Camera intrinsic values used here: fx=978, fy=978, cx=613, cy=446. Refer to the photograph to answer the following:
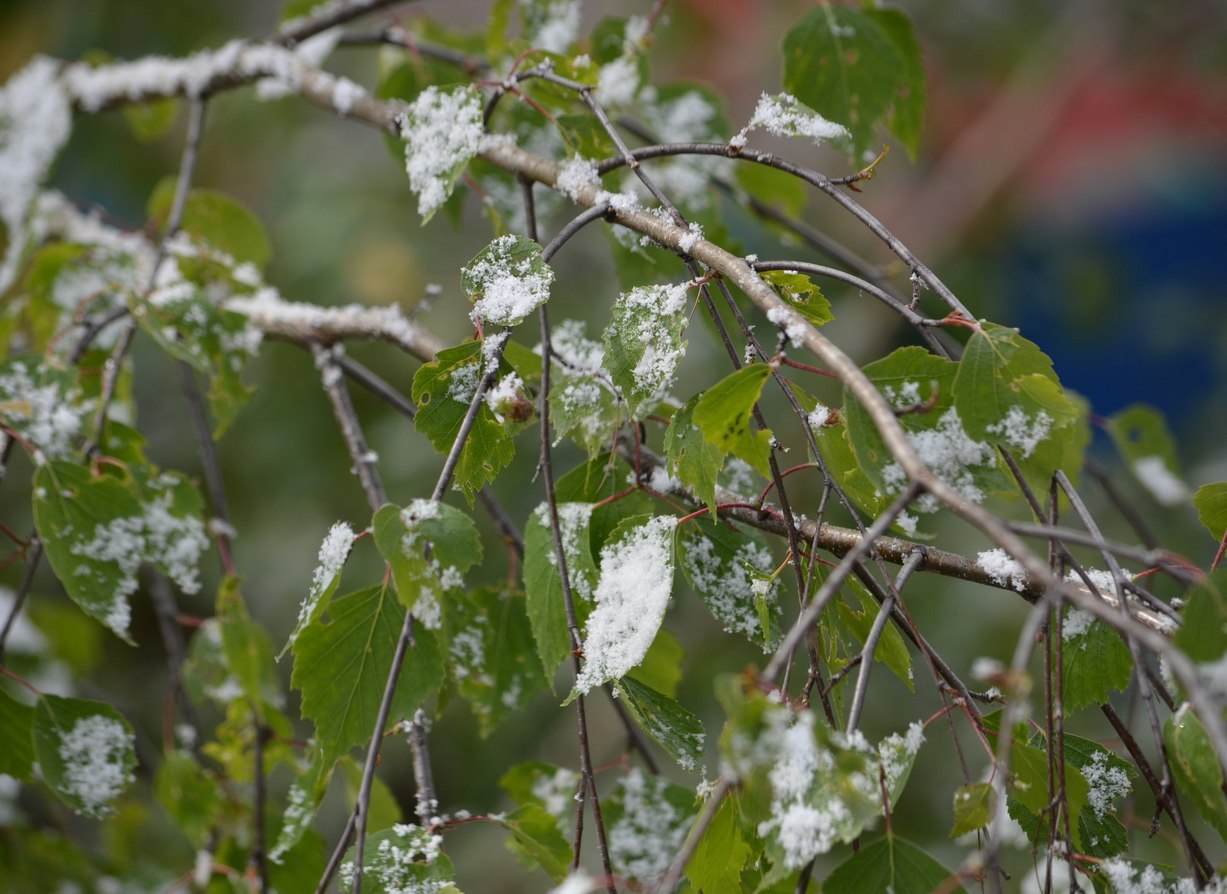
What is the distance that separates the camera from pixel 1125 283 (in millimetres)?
1733

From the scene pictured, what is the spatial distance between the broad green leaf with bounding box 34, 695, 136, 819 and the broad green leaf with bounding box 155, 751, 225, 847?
0.47 ft

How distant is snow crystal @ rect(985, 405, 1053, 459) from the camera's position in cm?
37

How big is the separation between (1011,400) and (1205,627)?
0.10 m

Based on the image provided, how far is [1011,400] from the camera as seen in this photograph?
0.37 meters

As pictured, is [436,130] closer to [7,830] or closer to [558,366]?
[558,366]

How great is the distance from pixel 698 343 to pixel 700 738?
1094mm

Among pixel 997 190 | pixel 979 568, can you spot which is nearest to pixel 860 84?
pixel 979 568

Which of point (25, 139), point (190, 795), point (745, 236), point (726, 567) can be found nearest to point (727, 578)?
point (726, 567)

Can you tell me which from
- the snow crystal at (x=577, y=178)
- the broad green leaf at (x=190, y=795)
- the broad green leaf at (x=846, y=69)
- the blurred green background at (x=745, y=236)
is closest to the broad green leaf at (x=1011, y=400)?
the snow crystal at (x=577, y=178)

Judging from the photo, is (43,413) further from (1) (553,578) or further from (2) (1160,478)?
(2) (1160,478)

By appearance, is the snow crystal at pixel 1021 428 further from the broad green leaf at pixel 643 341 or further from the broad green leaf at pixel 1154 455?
the broad green leaf at pixel 1154 455

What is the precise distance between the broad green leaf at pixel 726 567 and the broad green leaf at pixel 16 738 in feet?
1.30

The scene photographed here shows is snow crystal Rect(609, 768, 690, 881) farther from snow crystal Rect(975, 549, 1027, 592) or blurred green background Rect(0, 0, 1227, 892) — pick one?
blurred green background Rect(0, 0, 1227, 892)

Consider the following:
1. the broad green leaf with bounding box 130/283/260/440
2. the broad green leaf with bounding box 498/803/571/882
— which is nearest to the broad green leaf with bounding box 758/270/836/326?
the broad green leaf with bounding box 498/803/571/882
